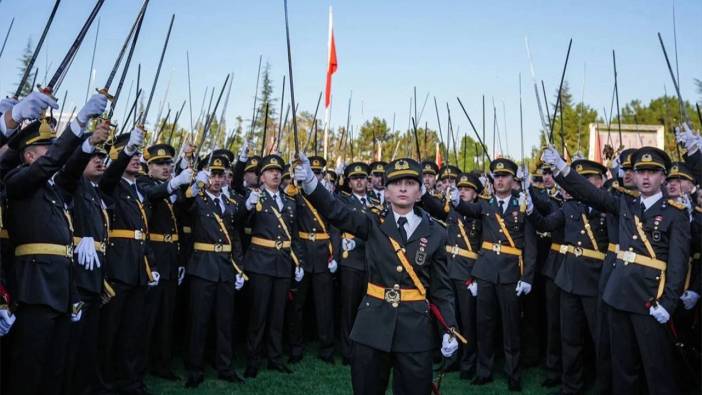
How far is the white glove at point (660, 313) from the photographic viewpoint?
5422 mm

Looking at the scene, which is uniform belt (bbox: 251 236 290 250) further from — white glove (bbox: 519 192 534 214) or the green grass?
white glove (bbox: 519 192 534 214)

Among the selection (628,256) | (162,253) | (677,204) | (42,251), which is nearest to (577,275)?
(628,256)

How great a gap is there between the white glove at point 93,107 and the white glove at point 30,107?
30cm

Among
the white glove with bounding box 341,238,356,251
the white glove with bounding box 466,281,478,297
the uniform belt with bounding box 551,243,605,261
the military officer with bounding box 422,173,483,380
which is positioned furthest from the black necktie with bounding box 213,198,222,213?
the uniform belt with bounding box 551,243,605,261

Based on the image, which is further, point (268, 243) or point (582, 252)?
point (268, 243)

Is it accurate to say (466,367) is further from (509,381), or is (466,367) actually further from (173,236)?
(173,236)

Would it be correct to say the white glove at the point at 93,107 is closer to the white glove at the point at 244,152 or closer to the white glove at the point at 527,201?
the white glove at the point at 244,152

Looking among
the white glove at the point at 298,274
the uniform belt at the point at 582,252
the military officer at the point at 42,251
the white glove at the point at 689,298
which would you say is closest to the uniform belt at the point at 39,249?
the military officer at the point at 42,251

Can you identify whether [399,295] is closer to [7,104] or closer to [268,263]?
[7,104]

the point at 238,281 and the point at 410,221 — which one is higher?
the point at 410,221

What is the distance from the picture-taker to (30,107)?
381 cm

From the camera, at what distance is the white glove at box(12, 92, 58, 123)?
3809 millimetres

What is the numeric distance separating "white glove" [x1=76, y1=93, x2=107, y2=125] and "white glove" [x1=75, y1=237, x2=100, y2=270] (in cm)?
157

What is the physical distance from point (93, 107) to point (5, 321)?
1.70m
